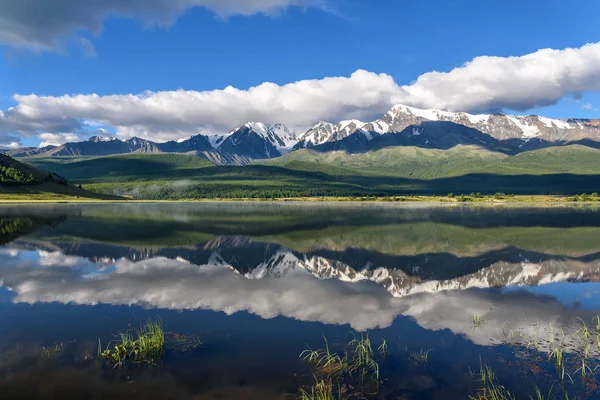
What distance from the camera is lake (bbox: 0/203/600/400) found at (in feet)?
54.6

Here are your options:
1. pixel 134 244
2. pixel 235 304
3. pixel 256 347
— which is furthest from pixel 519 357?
pixel 134 244

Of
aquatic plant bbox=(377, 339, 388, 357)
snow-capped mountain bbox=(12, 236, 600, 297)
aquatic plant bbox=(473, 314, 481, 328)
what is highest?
aquatic plant bbox=(377, 339, 388, 357)

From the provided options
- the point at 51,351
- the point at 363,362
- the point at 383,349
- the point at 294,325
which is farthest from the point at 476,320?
the point at 51,351

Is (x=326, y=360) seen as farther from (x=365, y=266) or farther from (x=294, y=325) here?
(x=365, y=266)

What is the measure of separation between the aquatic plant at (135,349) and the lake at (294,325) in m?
0.08

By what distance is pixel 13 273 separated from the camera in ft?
123

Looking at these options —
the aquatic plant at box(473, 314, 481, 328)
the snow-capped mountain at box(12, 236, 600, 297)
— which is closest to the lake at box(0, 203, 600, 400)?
the aquatic plant at box(473, 314, 481, 328)

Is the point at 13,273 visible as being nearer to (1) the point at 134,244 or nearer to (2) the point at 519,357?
(1) the point at 134,244

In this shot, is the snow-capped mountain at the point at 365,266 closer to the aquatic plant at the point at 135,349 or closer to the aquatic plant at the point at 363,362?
the aquatic plant at the point at 363,362

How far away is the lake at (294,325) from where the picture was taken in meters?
16.6

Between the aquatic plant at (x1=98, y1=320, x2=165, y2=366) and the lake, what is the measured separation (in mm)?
83

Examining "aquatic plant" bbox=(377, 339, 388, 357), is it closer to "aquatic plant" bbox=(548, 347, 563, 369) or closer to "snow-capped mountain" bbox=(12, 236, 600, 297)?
"aquatic plant" bbox=(548, 347, 563, 369)

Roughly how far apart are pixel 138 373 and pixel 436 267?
36721mm

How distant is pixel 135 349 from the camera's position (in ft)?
63.0
